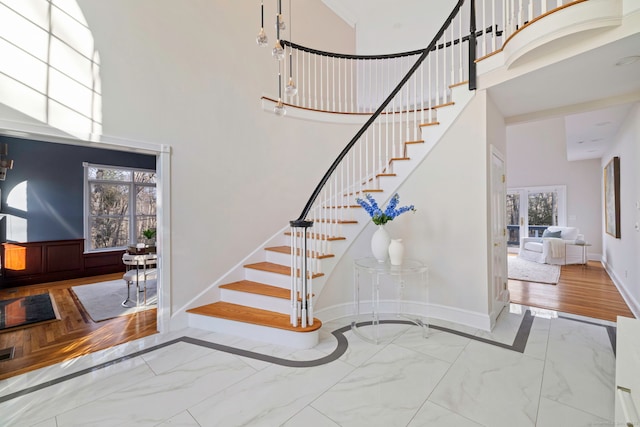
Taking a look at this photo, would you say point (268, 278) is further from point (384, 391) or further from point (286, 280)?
point (384, 391)

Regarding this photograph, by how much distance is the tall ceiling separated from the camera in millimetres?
2418

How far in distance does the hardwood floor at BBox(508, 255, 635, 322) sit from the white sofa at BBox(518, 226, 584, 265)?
1.01m

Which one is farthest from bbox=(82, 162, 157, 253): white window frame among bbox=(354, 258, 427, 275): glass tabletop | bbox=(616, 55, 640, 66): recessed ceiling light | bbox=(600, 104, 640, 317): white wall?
bbox=(600, 104, 640, 317): white wall

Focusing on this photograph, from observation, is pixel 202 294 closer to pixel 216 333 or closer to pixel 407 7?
pixel 216 333

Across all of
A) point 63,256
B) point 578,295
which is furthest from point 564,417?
point 63,256

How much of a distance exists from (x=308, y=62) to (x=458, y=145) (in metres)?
2.84

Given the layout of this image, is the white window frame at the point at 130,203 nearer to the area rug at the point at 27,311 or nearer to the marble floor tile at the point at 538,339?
the area rug at the point at 27,311

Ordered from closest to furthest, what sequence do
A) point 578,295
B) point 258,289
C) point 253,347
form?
point 253,347 < point 258,289 < point 578,295

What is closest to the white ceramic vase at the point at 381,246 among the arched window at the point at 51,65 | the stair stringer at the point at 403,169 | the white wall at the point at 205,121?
the stair stringer at the point at 403,169

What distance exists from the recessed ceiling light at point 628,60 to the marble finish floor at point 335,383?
2.53m

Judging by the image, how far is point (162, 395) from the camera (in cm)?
204

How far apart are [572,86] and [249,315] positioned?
4077 millimetres

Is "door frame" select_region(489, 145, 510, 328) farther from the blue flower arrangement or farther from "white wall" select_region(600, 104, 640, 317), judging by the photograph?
"white wall" select_region(600, 104, 640, 317)

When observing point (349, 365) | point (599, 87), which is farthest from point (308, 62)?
point (349, 365)
